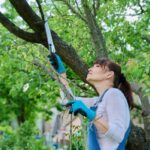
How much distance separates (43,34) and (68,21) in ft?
8.64

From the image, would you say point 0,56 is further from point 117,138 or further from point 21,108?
point 21,108

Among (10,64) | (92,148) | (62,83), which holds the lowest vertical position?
(92,148)

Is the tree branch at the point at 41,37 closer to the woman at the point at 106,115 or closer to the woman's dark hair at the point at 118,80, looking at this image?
the woman's dark hair at the point at 118,80

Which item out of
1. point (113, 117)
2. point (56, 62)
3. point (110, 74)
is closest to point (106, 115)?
point (113, 117)

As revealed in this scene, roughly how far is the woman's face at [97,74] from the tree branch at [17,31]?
210 centimetres

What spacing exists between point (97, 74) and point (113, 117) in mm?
375

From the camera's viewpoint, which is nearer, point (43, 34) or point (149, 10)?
point (43, 34)

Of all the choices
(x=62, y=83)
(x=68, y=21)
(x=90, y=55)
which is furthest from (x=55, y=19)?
(x=62, y=83)

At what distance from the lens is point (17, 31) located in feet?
17.3

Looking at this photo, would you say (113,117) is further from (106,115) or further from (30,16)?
(30,16)

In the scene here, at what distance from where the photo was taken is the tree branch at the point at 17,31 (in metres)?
5.22

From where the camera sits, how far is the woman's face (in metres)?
3.24

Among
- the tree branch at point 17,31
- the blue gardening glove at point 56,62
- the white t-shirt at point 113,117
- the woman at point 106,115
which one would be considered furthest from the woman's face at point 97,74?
the tree branch at point 17,31

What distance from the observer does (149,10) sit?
760 cm
